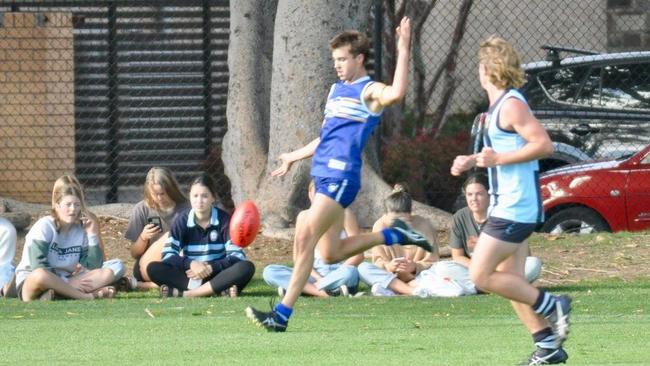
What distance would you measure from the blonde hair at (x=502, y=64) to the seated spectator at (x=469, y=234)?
4.11 m

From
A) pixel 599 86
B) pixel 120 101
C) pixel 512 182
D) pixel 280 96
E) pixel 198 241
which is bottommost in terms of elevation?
pixel 198 241

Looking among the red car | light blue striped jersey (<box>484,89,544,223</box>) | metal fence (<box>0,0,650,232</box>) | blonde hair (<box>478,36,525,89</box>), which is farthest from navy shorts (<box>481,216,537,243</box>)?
metal fence (<box>0,0,650,232</box>)

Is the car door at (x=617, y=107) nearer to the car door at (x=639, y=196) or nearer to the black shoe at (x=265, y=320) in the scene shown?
the car door at (x=639, y=196)

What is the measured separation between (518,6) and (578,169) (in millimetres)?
9289

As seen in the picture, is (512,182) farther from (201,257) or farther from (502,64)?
(201,257)

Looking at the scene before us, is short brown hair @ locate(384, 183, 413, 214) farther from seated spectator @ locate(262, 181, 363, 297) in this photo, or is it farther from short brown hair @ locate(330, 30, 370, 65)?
short brown hair @ locate(330, 30, 370, 65)

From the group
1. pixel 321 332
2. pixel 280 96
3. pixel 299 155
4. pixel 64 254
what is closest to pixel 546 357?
pixel 321 332

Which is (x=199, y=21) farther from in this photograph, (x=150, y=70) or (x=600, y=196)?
(x=600, y=196)

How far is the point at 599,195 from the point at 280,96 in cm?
331

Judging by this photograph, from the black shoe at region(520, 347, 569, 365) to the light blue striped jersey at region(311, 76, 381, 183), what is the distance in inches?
79.5

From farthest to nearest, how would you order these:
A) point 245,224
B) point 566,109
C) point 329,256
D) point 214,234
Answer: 1. point 566,109
2. point 214,234
3. point 245,224
4. point 329,256

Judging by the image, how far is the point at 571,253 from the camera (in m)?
14.2

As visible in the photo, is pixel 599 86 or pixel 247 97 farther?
pixel 599 86

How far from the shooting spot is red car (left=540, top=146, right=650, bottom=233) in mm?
14844
